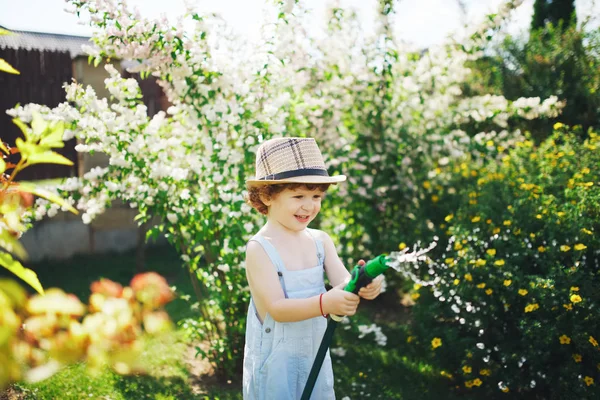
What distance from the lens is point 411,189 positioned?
446 cm

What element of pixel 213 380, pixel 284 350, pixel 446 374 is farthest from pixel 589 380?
pixel 213 380

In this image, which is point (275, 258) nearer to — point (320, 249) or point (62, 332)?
point (320, 249)

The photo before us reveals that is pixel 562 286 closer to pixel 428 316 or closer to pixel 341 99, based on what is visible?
pixel 428 316

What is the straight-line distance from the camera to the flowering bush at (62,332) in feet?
2.94

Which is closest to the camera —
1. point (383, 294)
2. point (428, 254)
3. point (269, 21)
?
point (269, 21)

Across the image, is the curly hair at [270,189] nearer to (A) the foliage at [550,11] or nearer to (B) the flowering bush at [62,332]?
(B) the flowering bush at [62,332]

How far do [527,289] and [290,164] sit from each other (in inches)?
64.5

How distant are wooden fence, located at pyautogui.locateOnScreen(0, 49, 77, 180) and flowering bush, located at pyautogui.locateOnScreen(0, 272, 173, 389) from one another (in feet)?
7.92

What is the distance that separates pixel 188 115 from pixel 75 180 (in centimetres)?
84

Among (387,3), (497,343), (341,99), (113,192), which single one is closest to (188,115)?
(113,192)

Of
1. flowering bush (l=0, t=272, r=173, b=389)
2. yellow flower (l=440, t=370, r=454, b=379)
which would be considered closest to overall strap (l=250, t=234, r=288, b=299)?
flowering bush (l=0, t=272, r=173, b=389)

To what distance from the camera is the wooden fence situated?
5.12 m

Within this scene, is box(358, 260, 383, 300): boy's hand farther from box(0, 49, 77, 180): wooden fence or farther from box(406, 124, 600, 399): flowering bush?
box(0, 49, 77, 180): wooden fence

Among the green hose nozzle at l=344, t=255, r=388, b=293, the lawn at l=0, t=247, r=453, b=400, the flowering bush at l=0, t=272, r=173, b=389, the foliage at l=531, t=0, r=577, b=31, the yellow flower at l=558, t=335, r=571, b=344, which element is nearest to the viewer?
the flowering bush at l=0, t=272, r=173, b=389
